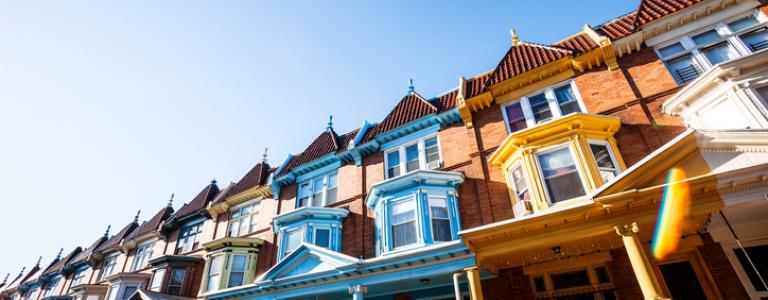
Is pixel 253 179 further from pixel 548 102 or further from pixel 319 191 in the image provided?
pixel 548 102

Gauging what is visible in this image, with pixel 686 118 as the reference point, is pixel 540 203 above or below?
below

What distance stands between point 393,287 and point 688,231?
28.2ft

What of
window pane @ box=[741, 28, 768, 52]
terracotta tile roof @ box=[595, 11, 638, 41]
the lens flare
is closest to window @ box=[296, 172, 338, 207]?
the lens flare

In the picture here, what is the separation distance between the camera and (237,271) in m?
17.3

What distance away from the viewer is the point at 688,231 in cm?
830

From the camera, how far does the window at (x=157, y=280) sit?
63.6 ft

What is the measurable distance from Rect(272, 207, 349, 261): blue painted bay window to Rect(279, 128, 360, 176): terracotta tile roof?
365cm

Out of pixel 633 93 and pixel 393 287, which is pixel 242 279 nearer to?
pixel 393 287

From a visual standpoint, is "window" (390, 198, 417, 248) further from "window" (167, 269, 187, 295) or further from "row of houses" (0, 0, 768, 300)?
"window" (167, 269, 187, 295)

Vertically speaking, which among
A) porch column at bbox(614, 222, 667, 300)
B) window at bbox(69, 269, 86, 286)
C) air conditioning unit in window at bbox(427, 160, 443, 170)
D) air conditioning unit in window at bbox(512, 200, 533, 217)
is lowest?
porch column at bbox(614, 222, 667, 300)

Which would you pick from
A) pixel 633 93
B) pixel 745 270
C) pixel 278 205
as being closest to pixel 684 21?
pixel 633 93

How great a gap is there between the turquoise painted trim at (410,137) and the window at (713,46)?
855cm

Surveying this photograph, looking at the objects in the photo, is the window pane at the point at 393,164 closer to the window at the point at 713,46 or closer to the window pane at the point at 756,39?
the window at the point at 713,46

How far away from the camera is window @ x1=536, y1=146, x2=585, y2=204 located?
9.95 m
